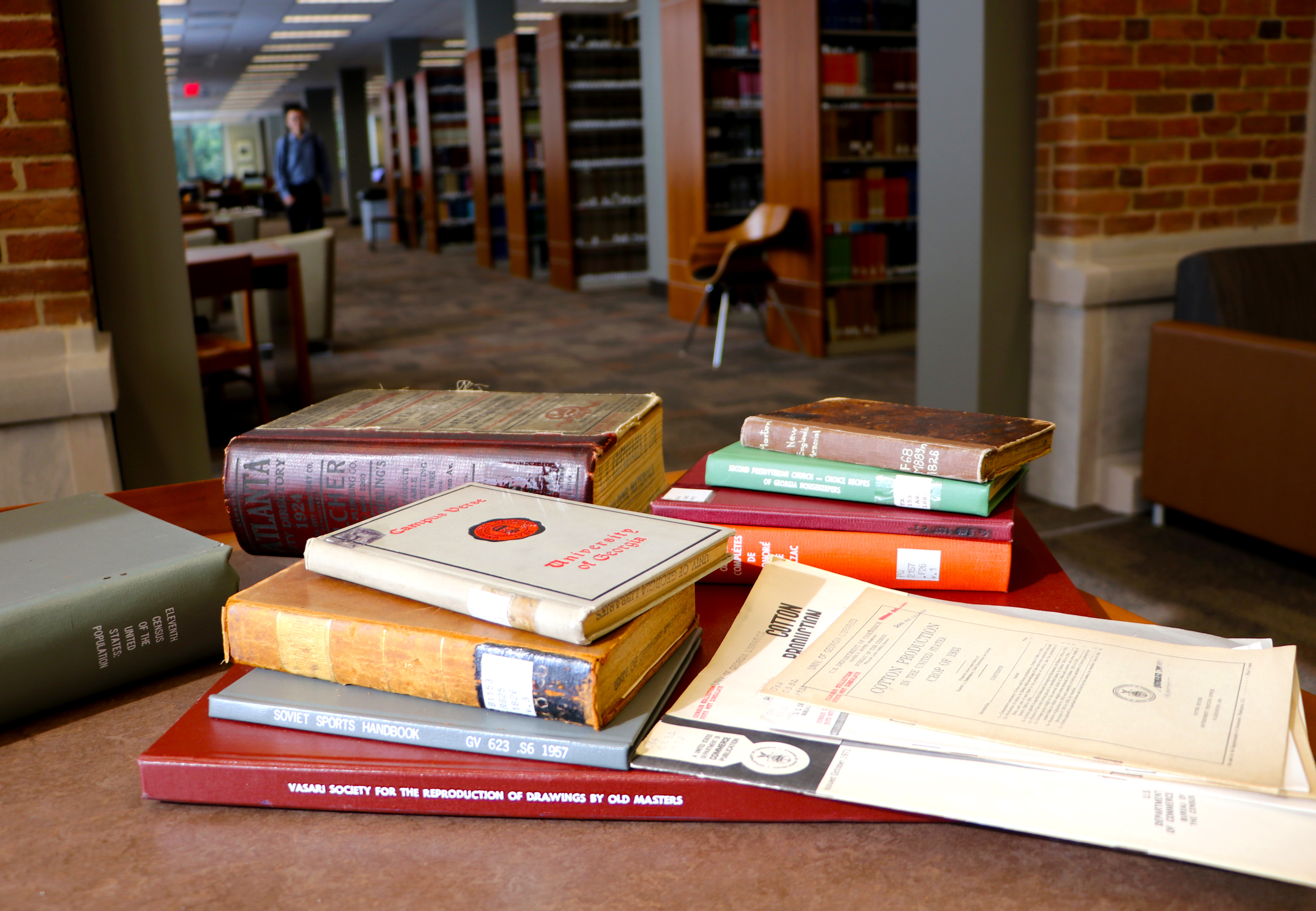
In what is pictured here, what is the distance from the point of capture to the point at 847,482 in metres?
0.84

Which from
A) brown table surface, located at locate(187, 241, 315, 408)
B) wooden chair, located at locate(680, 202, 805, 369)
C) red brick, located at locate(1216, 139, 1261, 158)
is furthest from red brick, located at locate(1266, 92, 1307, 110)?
brown table surface, located at locate(187, 241, 315, 408)

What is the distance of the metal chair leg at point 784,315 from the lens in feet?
19.5

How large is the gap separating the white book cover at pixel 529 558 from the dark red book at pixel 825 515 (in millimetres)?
104

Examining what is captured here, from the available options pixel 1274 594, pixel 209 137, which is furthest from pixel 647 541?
pixel 209 137

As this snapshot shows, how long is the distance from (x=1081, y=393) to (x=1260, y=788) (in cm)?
290

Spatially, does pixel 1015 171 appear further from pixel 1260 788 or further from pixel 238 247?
pixel 238 247

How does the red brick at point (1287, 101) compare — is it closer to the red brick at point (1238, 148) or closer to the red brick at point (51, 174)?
the red brick at point (1238, 148)

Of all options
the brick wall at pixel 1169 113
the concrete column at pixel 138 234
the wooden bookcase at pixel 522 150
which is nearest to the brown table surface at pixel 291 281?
the concrete column at pixel 138 234

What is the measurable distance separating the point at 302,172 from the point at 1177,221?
8.54 metres

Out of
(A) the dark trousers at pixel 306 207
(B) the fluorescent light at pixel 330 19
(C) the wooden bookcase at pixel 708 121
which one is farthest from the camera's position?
(B) the fluorescent light at pixel 330 19

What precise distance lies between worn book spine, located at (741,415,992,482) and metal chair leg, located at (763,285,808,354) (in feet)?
16.5

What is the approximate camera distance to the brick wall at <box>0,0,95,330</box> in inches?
76.3

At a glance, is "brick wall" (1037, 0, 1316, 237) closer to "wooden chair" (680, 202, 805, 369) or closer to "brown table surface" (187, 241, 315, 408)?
"wooden chair" (680, 202, 805, 369)

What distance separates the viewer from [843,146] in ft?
18.7
